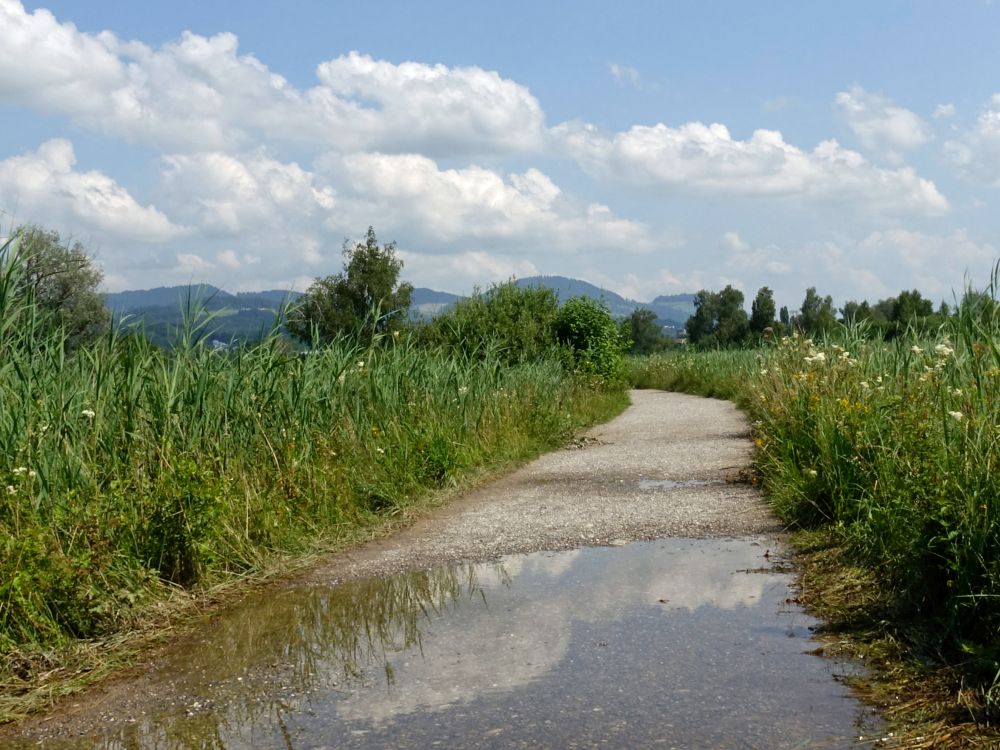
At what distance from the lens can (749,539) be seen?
725cm

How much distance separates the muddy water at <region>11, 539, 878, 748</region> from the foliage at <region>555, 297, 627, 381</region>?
15.8 metres

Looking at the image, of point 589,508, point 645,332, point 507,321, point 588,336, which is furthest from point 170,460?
point 645,332

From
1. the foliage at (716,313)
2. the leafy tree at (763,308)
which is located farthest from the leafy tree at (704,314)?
the leafy tree at (763,308)

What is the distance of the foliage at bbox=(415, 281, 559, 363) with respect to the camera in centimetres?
1948

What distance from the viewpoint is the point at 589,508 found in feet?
28.8

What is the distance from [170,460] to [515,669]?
3.18m

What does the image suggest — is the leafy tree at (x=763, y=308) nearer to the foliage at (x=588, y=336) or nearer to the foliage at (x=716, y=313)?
the foliage at (x=716, y=313)

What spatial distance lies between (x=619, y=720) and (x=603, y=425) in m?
13.4

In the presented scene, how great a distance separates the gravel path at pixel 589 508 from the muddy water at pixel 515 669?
0.75m

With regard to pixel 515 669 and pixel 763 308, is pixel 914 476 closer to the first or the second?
pixel 515 669

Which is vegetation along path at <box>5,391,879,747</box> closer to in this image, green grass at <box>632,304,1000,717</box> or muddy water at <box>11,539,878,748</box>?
muddy water at <box>11,539,878,748</box>


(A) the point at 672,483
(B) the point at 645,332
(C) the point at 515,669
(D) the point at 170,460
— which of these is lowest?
(C) the point at 515,669

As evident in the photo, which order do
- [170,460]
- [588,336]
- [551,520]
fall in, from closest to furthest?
1. [170,460]
2. [551,520]
3. [588,336]

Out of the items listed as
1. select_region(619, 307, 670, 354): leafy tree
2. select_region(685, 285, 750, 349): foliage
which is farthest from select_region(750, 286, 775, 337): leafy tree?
select_region(619, 307, 670, 354): leafy tree
